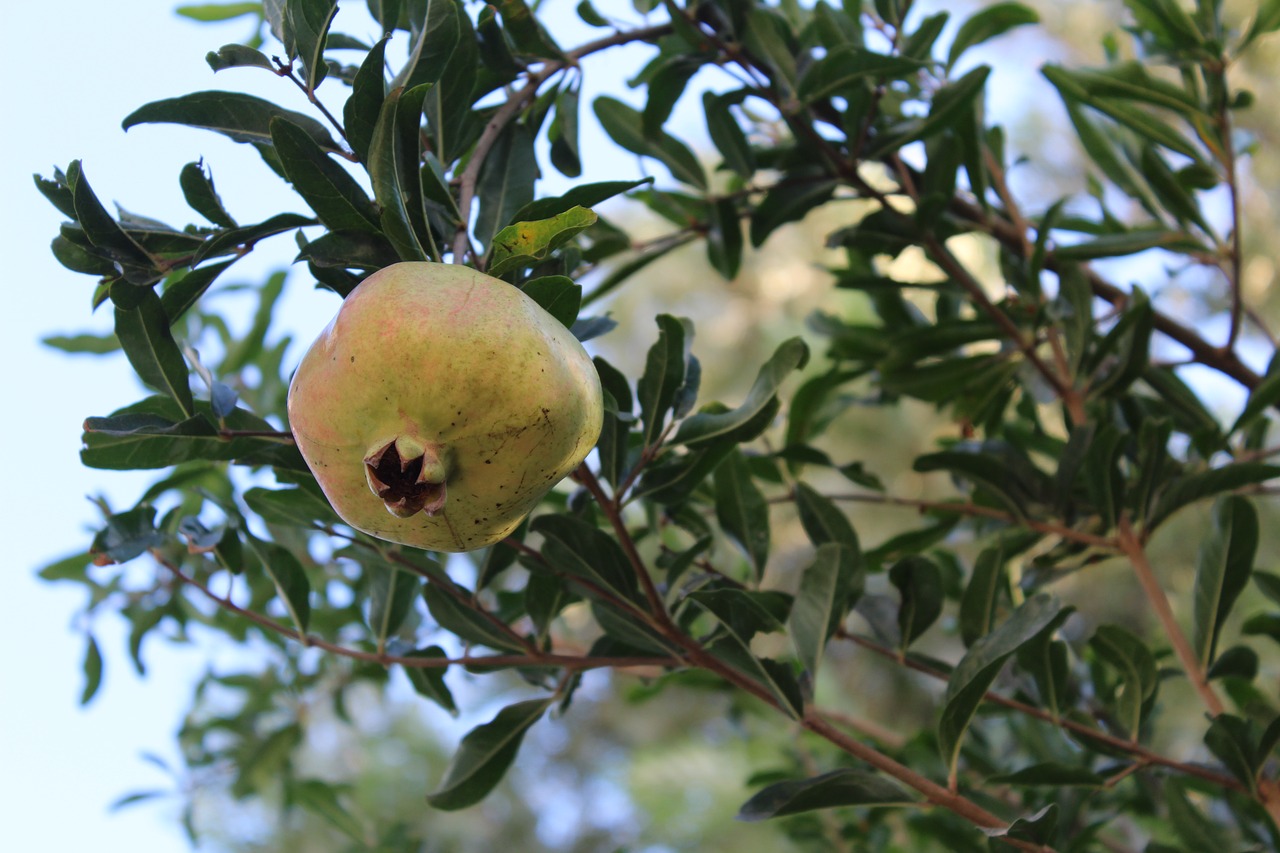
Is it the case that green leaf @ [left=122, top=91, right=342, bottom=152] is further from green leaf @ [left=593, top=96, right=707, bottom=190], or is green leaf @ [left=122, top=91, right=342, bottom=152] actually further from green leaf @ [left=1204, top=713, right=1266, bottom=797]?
green leaf @ [left=1204, top=713, right=1266, bottom=797]

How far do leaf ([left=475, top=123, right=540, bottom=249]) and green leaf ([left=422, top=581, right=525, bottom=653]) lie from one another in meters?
0.37

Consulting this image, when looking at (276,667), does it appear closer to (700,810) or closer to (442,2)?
(442,2)

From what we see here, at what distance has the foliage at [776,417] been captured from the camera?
2.88 feet

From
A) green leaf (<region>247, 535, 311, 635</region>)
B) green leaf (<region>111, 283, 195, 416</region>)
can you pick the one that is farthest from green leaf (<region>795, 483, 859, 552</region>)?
green leaf (<region>111, 283, 195, 416</region>)

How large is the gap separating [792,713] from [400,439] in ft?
1.77

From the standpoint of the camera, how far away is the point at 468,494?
69 cm

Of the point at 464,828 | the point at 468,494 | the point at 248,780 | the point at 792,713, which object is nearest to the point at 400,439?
the point at 468,494

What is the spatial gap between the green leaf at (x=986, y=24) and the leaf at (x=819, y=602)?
2.48 ft

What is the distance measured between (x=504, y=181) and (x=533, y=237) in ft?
0.93

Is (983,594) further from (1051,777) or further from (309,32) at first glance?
(309,32)

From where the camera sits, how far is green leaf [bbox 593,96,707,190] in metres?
1.40

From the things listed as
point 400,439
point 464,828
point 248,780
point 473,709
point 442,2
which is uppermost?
point 442,2

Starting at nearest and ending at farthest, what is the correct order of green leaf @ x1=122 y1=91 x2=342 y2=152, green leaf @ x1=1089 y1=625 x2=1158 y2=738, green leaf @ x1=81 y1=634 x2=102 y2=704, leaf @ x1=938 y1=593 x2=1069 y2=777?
green leaf @ x1=122 y1=91 x2=342 y2=152 → leaf @ x1=938 y1=593 x2=1069 y2=777 → green leaf @ x1=1089 y1=625 x2=1158 y2=738 → green leaf @ x1=81 y1=634 x2=102 y2=704

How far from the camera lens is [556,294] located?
30.5 inches
